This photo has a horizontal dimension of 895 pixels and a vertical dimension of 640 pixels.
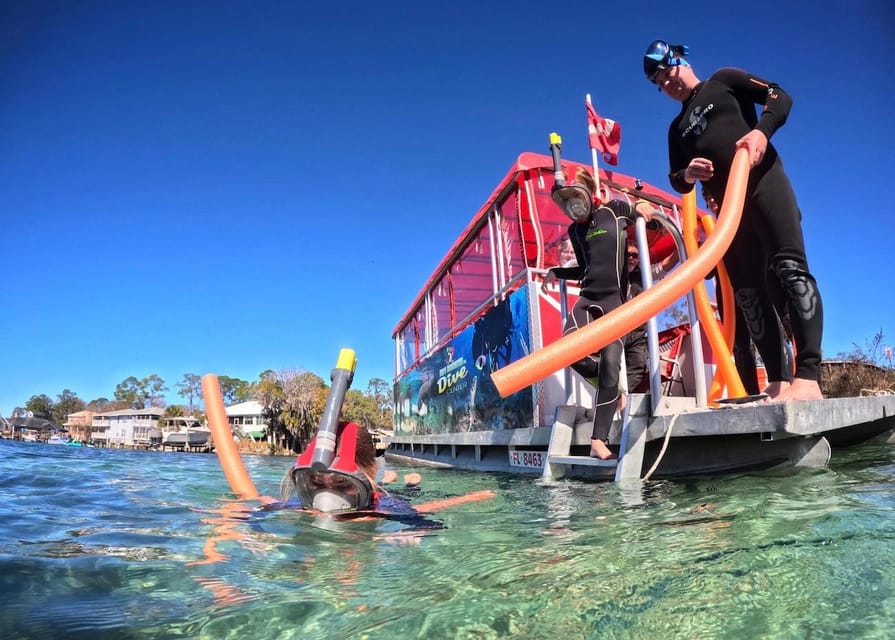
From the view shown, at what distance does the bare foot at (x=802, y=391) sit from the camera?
2.50m

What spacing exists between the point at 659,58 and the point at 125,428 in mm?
76921

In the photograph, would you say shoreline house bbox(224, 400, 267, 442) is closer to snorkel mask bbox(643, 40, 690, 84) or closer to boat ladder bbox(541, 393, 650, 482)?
boat ladder bbox(541, 393, 650, 482)

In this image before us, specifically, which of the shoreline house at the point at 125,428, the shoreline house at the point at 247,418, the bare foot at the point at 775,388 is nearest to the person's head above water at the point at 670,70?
the bare foot at the point at 775,388

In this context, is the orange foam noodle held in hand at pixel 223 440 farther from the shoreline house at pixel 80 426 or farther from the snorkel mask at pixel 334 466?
the shoreline house at pixel 80 426

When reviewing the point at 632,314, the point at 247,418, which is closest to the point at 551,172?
the point at 632,314

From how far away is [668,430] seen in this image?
2936mm

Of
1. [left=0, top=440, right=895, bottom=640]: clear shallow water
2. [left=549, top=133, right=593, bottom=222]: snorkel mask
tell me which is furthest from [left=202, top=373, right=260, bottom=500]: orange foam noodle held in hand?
[left=549, top=133, right=593, bottom=222]: snorkel mask

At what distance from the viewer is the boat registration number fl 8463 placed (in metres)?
4.92

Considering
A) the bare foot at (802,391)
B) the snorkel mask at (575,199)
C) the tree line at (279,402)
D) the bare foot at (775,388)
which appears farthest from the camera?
the tree line at (279,402)

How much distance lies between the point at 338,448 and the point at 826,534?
191 centimetres

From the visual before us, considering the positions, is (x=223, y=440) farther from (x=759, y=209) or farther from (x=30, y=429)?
(x=30, y=429)

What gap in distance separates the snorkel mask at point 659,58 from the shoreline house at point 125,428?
228 feet

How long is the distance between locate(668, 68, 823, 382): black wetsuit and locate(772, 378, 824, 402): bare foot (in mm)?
30

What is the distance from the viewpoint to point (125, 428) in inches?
2591
